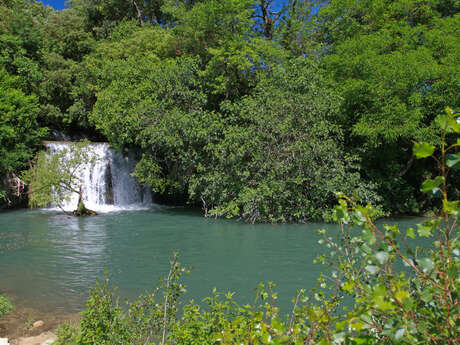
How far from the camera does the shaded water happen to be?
833 centimetres

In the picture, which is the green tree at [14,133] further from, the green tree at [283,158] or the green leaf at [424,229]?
the green leaf at [424,229]

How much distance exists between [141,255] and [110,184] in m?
11.6

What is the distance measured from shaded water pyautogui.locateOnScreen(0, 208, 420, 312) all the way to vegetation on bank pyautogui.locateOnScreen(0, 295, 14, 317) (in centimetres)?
41

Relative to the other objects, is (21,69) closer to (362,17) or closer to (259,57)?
(259,57)

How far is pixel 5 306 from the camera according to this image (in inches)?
277

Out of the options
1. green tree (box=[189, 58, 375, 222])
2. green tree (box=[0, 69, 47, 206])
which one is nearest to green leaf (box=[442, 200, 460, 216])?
green tree (box=[189, 58, 375, 222])

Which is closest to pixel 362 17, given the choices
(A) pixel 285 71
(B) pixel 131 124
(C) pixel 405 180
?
(A) pixel 285 71

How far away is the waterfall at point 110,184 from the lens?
21047 millimetres

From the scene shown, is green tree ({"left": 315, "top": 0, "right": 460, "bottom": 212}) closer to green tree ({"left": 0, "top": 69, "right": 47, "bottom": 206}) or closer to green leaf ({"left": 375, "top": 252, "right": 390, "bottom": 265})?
green leaf ({"left": 375, "top": 252, "right": 390, "bottom": 265})

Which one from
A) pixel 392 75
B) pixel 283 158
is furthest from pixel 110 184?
pixel 392 75

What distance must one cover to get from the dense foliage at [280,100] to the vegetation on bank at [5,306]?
9701 mm

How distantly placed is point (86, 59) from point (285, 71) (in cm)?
1457

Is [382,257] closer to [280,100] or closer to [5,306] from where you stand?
[5,306]

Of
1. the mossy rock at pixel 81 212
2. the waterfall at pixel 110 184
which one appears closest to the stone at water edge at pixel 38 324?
Result: the mossy rock at pixel 81 212
